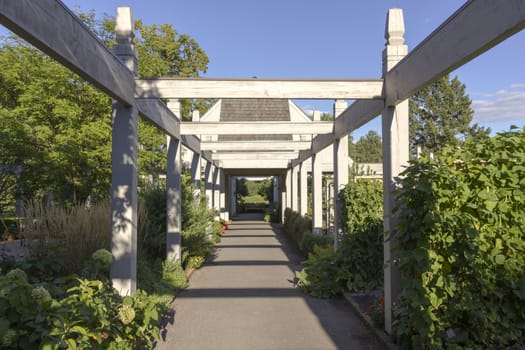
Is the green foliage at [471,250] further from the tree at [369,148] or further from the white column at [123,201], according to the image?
the tree at [369,148]

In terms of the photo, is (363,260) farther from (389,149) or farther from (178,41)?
(178,41)

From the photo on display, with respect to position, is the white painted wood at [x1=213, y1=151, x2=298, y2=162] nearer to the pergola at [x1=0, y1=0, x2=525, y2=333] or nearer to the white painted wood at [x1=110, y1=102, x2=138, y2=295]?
the pergola at [x1=0, y1=0, x2=525, y2=333]

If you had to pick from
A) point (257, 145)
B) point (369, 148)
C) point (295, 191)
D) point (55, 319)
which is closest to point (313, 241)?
point (257, 145)

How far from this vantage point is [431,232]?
3.80 metres

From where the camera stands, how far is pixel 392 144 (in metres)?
4.98

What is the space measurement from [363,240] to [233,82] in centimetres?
344

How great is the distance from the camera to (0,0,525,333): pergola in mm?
3105

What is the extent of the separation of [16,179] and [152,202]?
6486mm

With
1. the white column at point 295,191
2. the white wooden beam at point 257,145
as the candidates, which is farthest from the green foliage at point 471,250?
the white column at point 295,191

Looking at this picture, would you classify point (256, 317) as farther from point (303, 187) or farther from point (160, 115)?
point (303, 187)

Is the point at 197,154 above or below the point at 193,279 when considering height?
above

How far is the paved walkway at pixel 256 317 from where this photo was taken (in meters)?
5.04

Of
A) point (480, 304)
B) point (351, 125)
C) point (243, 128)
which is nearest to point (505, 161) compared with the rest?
point (480, 304)

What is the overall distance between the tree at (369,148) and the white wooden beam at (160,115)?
59.2 m
